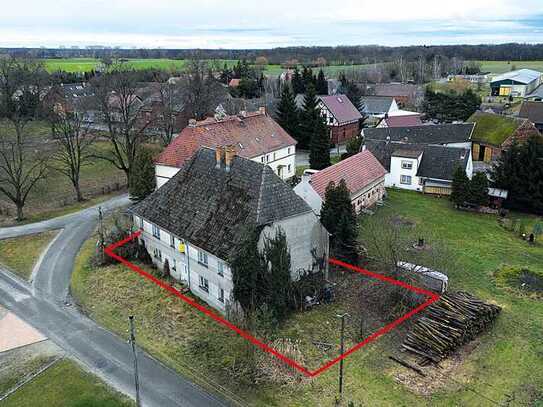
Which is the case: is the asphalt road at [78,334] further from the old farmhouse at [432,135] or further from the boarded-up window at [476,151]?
the boarded-up window at [476,151]

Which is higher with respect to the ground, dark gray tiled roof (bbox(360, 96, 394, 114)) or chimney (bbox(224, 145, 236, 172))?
chimney (bbox(224, 145, 236, 172))

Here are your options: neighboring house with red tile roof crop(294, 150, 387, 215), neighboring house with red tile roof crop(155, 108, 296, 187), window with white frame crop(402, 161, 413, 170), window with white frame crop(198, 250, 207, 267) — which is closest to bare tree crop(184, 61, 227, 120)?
neighboring house with red tile roof crop(155, 108, 296, 187)

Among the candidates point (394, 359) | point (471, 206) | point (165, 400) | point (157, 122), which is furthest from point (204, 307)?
point (157, 122)

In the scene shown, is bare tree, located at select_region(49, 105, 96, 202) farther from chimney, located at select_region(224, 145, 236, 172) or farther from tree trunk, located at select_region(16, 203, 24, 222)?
chimney, located at select_region(224, 145, 236, 172)

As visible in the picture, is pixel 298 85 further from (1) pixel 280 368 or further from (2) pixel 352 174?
(1) pixel 280 368

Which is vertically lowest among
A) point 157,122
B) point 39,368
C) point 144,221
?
point 39,368

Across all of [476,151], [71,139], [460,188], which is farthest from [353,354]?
[476,151]

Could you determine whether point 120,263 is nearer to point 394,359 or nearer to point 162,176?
point 162,176
